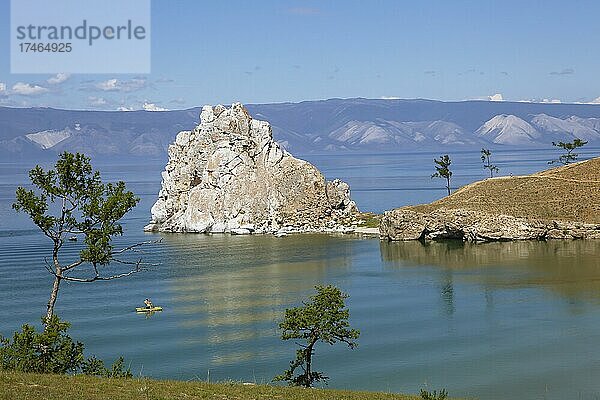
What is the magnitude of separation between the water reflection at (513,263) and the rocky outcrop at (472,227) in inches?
69.1

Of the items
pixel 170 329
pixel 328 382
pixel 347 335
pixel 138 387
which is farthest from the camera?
pixel 170 329

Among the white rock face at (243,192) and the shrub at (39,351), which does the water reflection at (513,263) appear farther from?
the shrub at (39,351)

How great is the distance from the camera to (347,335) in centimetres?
3288

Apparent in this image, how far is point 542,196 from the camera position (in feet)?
308

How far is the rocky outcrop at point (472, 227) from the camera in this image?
8831cm

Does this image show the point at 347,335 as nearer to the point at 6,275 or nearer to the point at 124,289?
the point at 124,289

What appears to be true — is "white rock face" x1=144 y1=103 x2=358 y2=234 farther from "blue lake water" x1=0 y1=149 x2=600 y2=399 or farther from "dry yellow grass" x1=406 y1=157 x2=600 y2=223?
"dry yellow grass" x1=406 y1=157 x2=600 y2=223

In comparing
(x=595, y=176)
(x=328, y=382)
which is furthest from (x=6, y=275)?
(x=595, y=176)

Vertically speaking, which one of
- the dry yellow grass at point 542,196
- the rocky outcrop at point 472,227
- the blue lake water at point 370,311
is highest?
the dry yellow grass at point 542,196

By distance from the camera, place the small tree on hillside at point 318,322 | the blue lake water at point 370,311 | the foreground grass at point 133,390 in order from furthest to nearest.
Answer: the blue lake water at point 370,311
the small tree on hillside at point 318,322
the foreground grass at point 133,390

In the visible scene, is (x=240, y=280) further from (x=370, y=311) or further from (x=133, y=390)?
(x=133, y=390)

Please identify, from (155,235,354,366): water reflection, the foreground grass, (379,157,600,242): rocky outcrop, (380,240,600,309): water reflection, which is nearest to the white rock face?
(155,235,354,366): water reflection

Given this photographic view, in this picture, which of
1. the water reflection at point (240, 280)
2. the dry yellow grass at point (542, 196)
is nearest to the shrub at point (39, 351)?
the water reflection at point (240, 280)

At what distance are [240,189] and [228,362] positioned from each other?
228ft
